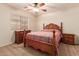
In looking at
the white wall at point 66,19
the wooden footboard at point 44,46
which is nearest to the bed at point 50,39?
the wooden footboard at point 44,46

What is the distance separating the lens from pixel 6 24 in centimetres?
217

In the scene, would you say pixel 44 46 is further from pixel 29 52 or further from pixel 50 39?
pixel 29 52

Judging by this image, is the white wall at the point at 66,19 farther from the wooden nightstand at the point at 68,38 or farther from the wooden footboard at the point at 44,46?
the wooden footboard at the point at 44,46

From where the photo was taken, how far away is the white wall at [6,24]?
83.0 inches

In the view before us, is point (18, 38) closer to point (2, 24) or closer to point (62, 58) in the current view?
point (2, 24)

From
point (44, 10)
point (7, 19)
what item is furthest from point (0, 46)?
point (44, 10)

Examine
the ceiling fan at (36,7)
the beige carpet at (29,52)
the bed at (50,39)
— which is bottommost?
the beige carpet at (29,52)

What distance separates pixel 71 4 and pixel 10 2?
51.8 inches

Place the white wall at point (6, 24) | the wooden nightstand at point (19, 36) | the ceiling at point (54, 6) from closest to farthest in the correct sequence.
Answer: the ceiling at point (54, 6), the white wall at point (6, 24), the wooden nightstand at point (19, 36)

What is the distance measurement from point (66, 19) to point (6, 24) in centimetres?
142

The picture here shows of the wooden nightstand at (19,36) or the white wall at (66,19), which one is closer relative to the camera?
the white wall at (66,19)

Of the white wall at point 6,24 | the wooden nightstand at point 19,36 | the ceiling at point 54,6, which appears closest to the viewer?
the ceiling at point 54,6

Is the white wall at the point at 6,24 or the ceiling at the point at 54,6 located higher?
the ceiling at the point at 54,6

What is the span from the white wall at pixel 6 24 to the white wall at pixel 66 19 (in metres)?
0.29
